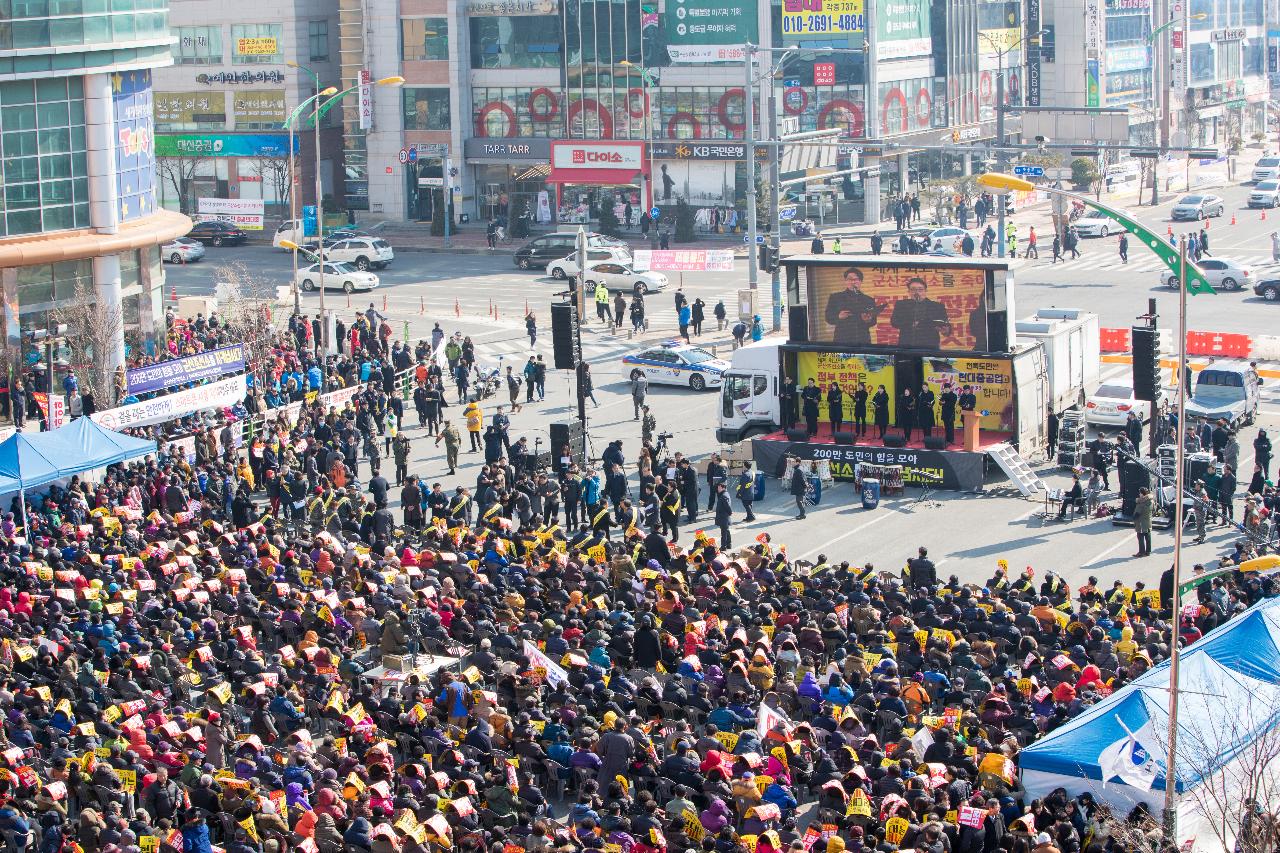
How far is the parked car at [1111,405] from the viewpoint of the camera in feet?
141

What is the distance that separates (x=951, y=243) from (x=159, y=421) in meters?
36.0

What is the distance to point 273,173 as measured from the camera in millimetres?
86750

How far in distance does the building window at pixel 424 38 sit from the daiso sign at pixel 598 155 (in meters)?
7.92

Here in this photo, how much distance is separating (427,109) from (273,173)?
8.07 m

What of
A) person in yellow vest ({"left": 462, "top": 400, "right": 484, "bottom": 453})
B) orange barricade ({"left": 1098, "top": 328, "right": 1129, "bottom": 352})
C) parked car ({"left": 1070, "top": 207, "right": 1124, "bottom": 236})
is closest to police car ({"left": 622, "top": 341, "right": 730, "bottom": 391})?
person in yellow vest ({"left": 462, "top": 400, "right": 484, "bottom": 453})

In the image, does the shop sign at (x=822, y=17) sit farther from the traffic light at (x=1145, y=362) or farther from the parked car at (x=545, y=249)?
the traffic light at (x=1145, y=362)

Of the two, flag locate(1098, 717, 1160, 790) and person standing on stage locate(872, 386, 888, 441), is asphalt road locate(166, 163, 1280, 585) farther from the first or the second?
flag locate(1098, 717, 1160, 790)

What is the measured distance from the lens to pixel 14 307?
47.9m

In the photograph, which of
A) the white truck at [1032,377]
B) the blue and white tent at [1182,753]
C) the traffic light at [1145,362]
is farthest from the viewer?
the white truck at [1032,377]

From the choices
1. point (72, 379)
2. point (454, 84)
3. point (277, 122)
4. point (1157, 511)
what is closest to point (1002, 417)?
point (1157, 511)

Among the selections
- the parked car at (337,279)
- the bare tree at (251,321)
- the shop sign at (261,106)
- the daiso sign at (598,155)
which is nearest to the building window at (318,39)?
the shop sign at (261,106)

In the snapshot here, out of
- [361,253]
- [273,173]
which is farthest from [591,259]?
[273,173]

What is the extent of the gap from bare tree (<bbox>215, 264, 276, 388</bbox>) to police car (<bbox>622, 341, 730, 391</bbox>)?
385 inches

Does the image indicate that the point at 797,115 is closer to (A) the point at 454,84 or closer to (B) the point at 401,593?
(A) the point at 454,84
